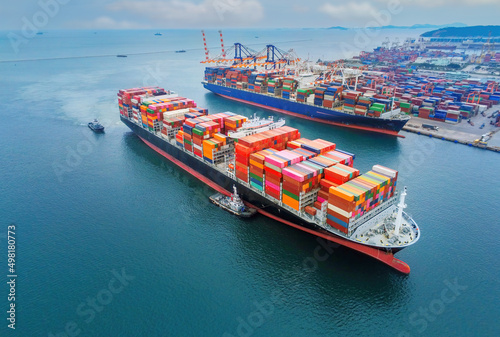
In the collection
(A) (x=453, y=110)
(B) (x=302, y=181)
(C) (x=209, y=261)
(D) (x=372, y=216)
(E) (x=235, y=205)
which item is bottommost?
(C) (x=209, y=261)

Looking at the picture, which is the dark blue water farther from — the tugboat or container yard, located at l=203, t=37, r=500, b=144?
container yard, located at l=203, t=37, r=500, b=144

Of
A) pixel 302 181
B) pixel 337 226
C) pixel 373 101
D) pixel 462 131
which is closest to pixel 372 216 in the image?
pixel 337 226

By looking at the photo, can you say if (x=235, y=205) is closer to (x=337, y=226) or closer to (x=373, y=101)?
(x=337, y=226)

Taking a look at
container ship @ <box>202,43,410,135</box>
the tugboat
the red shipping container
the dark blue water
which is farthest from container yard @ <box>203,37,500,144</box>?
the tugboat

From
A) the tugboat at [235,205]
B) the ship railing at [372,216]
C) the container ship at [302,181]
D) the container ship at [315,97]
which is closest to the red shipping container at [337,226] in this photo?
the container ship at [302,181]

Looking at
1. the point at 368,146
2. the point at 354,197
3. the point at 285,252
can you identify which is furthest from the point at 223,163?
the point at 368,146
